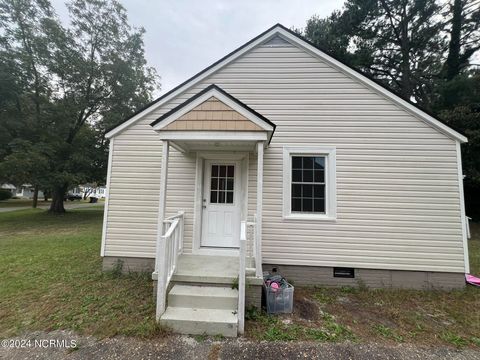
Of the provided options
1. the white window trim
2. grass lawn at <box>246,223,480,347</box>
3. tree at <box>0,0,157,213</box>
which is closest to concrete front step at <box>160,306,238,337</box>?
grass lawn at <box>246,223,480,347</box>

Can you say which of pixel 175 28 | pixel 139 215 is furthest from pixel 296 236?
pixel 175 28

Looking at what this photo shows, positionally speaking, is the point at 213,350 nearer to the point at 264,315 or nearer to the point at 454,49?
the point at 264,315

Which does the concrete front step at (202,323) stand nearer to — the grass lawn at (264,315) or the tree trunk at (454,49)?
the grass lawn at (264,315)

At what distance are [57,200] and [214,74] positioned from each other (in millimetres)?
18631

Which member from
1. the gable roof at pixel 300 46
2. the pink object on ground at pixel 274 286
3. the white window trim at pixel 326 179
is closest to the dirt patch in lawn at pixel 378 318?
the pink object on ground at pixel 274 286

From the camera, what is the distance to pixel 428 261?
498 centimetres

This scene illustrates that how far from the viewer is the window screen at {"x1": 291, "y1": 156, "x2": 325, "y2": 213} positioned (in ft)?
17.5

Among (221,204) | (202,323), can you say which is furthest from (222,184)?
(202,323)

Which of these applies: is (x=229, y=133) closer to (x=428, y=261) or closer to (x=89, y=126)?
(x=428, y=261)

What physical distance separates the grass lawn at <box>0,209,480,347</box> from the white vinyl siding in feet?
2.30

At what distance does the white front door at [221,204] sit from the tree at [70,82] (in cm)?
1332

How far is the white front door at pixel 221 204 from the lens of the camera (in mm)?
5402

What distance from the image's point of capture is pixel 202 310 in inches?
138

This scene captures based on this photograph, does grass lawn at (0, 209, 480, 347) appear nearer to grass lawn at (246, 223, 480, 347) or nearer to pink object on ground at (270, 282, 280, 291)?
grass lawn at (246, 223, 480, 347)
